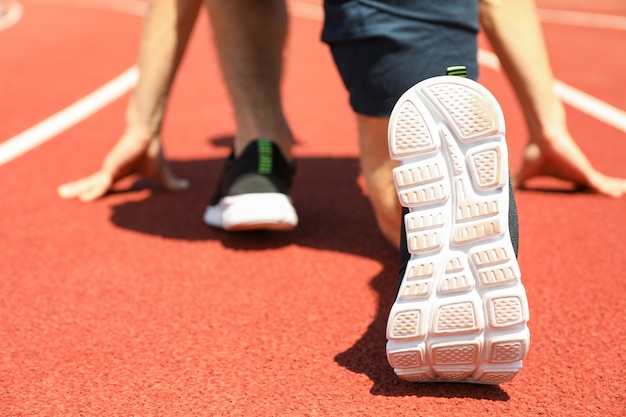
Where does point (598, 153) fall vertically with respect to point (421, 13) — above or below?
below

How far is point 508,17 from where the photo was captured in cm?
276

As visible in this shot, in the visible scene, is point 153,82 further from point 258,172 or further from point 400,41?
point 400,41

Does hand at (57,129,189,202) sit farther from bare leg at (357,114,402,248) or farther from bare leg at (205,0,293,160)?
bare leg at (357,114,402,248)

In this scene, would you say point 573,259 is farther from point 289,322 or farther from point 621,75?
point 621,75

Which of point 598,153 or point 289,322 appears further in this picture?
point 598,153

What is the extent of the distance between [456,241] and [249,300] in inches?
29.8

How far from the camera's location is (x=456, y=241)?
1.60 metres

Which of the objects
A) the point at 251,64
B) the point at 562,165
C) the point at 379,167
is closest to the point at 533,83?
the point at 562,165

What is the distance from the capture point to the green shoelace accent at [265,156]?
8.36ft

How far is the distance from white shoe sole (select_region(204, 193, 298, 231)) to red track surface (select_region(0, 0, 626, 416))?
12cm

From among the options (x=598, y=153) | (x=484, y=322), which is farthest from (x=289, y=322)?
(x=598, y=153)

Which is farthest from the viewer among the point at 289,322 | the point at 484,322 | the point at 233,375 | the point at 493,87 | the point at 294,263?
the point at 493,87

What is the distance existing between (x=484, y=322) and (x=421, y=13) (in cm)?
90

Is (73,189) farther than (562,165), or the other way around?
(73,189)
